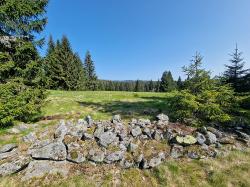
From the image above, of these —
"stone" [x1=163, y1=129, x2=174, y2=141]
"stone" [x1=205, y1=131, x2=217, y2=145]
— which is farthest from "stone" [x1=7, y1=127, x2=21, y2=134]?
"stone" [x1=205, y1=131, x2=217, y2=145]

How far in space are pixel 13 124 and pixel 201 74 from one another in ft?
38.4

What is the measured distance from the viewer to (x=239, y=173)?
7.98 metres

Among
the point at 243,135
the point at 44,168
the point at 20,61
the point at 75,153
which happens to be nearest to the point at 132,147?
the point at 75,153

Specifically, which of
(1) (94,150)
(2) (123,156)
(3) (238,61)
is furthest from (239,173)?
(3) (238,61)

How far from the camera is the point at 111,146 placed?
9.71 meters

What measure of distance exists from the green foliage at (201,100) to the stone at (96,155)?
17.4 feet

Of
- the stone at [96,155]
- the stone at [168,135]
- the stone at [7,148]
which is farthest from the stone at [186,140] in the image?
the stone at [7,148]

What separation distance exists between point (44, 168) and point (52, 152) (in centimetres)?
76

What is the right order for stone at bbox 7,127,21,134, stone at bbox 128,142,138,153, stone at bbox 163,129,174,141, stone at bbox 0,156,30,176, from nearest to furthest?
stone at bbox 0,156,30,176, stone at bbox 128,142,138,153, stone at bbox 163,129,174,141, stone at bbox 7,127,21,134

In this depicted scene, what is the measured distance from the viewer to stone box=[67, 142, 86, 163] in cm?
903

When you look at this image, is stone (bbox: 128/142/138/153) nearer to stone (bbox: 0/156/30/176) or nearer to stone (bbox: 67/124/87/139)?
stone (bbox: 67/124/87/139)

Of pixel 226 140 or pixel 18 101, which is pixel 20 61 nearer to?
pixel 18 101

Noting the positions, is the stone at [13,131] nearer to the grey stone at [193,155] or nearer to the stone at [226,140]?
the grey stone at [193,155]

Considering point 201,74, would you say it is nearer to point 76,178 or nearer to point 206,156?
point 206,156
